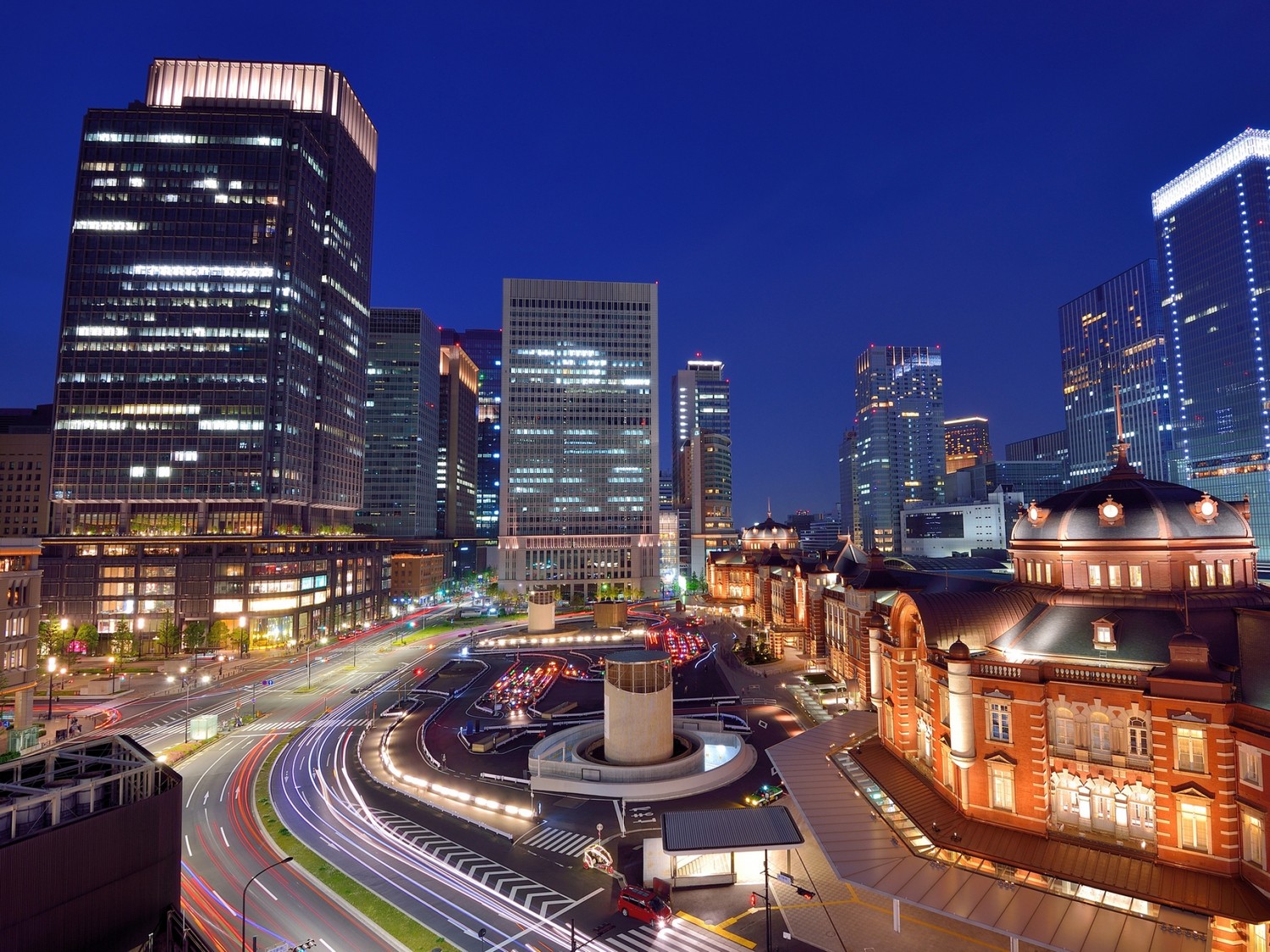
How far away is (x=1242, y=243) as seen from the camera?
146 meters

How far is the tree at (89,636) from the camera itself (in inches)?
4274

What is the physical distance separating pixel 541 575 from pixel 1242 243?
18573 cm

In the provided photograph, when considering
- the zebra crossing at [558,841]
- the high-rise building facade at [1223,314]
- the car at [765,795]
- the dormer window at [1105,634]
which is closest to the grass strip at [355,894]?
the zebra crossing at [558,841]

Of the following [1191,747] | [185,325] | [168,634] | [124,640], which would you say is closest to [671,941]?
[1191,747]

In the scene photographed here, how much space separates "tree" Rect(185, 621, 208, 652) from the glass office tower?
786 inches

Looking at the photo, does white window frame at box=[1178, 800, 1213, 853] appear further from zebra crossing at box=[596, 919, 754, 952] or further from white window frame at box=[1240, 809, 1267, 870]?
zebra crossing at box=[596, 919, 754, 952]

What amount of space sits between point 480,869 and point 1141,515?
47.8 meters

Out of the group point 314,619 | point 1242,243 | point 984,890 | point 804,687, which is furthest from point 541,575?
point 1242,243

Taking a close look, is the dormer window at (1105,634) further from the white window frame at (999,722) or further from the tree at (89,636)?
the tree at (89,636)

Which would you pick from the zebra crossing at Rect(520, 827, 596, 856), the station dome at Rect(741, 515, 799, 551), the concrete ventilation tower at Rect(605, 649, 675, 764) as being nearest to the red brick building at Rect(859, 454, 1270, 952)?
the concrete ventilation tower at Rect(605, 649, 675, 764)

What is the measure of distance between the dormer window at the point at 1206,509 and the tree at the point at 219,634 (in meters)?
131

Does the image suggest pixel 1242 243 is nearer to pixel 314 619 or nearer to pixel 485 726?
pixel 485 726

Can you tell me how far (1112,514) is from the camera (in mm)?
41312

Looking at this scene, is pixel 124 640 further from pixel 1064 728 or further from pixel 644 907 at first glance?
pixel 1064 728
